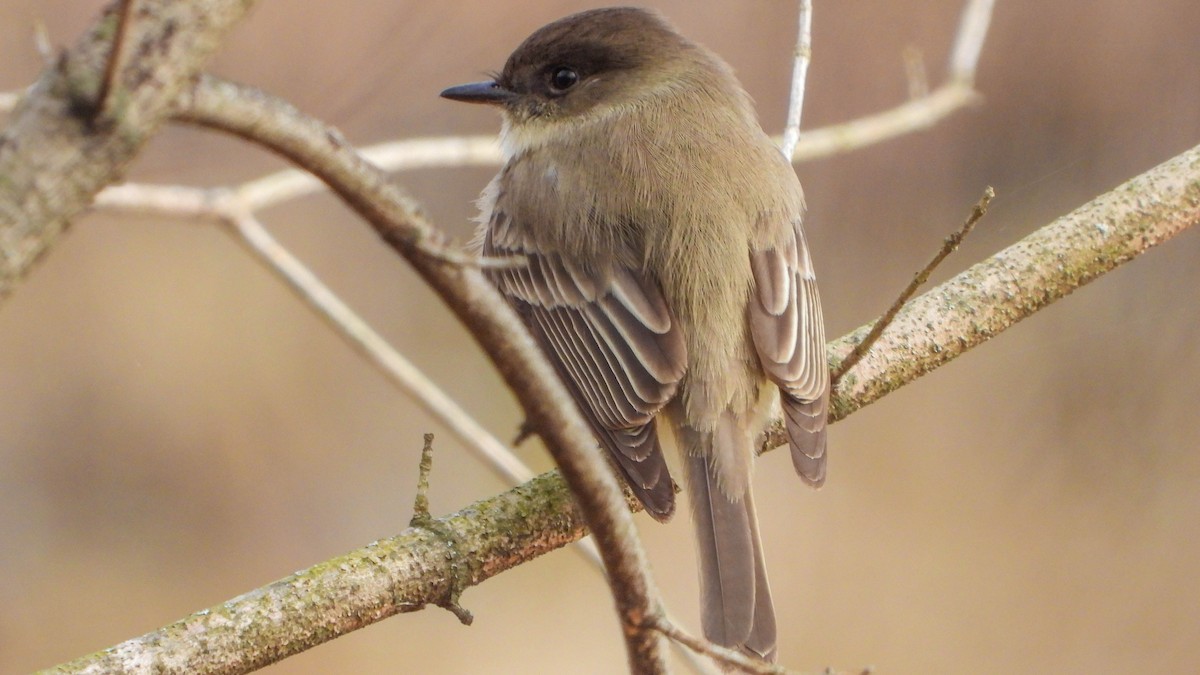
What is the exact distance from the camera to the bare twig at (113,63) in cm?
119

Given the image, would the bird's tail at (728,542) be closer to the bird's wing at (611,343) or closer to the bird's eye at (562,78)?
the bird's wing at (611,343)

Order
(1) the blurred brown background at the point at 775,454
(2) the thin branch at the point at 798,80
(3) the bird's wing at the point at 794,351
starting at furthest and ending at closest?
(1) the blurred brown background at the point at 775,454 < (2) the thin branch at the point at 798,80 < (3) the bird's wing at the point at 794,351

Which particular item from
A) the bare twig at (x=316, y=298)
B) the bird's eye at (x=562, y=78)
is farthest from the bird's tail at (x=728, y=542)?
the bird's eye at (x=562, y=78)

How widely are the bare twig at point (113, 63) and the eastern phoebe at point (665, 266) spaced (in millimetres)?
1958

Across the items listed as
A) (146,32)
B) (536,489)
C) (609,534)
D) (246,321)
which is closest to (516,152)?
(536,489)

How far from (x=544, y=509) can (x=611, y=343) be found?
0.69 metres

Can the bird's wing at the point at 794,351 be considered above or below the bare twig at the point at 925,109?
below

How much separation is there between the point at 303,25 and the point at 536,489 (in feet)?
16.1

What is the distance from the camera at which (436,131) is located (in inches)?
285

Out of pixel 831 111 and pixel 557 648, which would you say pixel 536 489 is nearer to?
pixel 557 648

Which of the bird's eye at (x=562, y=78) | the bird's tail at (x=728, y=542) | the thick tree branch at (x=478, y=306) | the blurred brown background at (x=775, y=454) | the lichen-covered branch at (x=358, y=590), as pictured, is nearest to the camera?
the thick tree branch at (x=478, y=306)

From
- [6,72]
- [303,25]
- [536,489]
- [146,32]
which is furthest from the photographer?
Answer: [303,25]

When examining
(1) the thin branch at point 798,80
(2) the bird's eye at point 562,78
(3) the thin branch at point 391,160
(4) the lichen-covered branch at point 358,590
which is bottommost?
(4) the lichen-covered branch at point 358,590

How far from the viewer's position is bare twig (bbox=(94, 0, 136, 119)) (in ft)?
3.90
